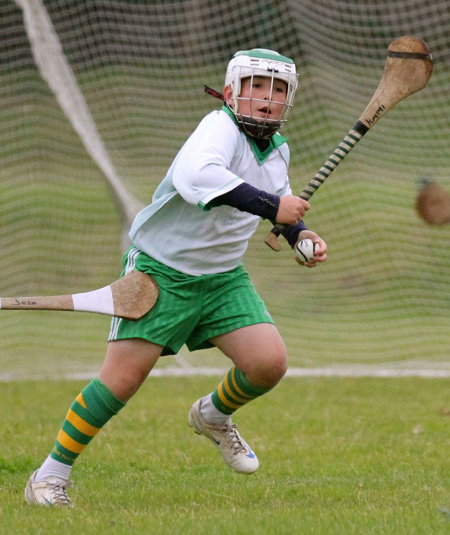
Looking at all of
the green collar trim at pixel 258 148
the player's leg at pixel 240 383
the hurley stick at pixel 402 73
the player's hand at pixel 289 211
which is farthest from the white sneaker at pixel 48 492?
the hurley stick at pixel 402 73

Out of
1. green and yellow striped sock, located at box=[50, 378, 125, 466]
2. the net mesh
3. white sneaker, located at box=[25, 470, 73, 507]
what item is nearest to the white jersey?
green and yellow striped sock, located at box=[50, 378, 125, 466]

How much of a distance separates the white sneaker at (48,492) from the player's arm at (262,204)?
3.76 feet

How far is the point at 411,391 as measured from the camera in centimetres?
715

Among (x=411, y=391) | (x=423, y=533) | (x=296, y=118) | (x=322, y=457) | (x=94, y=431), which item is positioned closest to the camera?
(x=423, y=533)

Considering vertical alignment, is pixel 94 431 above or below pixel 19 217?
above

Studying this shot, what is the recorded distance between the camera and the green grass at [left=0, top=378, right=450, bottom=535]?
3.29 metres

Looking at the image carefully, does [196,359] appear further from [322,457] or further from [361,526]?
[361,526]

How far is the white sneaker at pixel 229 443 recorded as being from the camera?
406 cm

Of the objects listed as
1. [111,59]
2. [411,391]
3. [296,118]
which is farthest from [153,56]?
[411,391]

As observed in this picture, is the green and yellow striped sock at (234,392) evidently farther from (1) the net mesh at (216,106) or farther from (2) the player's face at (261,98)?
(1) the net mesh at (216,106)

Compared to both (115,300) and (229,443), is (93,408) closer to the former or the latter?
(115,300)

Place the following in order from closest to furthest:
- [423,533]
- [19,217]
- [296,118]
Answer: [423,533], [296,118], [19,217]

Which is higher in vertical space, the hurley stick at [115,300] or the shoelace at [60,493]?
the hurley stick at [115,300]

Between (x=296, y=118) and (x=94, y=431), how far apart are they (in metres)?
6.07
